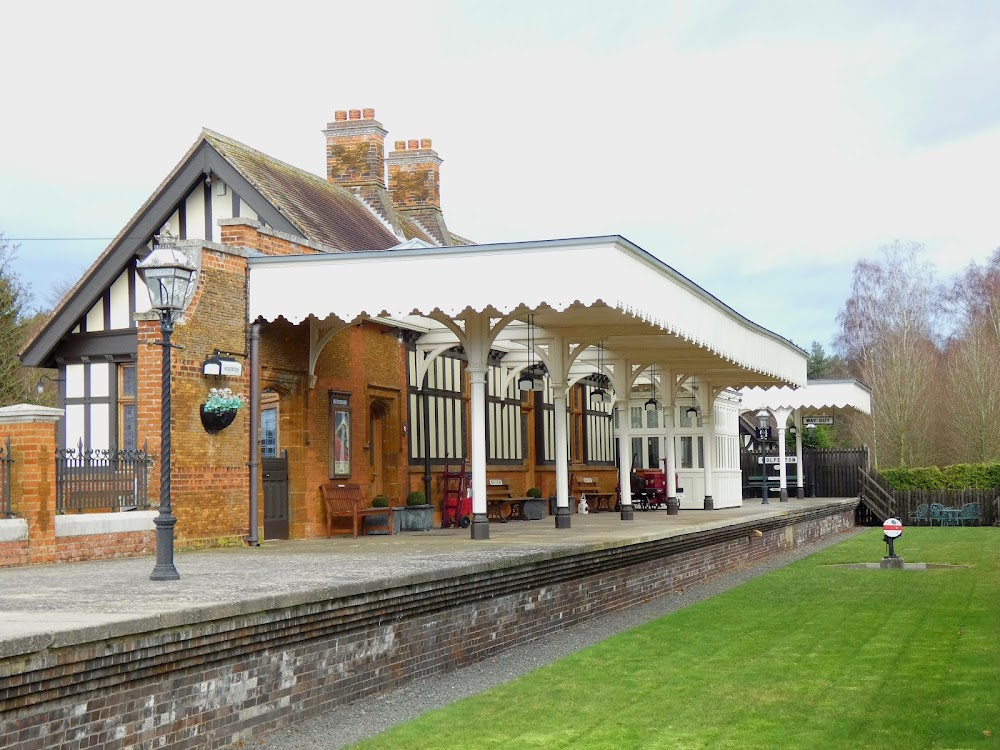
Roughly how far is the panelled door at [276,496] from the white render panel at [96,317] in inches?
108

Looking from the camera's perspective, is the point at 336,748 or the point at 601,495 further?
the point at 601,495

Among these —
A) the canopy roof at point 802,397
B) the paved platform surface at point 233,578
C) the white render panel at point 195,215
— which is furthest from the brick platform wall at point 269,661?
the canopy roof at point 802,397

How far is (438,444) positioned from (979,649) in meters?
12.3

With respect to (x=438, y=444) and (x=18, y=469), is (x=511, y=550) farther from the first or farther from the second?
(x=438, y=444)

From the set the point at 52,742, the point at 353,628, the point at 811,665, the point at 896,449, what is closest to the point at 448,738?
the point at 353,628

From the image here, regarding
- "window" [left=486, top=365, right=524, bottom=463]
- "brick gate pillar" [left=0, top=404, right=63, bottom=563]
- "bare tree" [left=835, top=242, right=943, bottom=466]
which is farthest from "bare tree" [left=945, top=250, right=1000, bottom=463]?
"brick gate pillar" [left=0, top=404, right=63, bottom=563]

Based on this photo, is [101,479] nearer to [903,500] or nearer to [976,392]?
[903,500]

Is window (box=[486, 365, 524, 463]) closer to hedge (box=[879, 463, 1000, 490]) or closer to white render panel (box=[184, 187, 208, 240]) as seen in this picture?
white render panel (box=[184, 187, 208, 240])

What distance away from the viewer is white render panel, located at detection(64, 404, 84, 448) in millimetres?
16641

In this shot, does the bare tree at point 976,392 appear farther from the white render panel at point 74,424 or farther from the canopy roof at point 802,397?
the white render panel at point 74,424

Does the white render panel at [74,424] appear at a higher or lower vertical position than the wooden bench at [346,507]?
higher

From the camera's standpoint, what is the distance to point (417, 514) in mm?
19469

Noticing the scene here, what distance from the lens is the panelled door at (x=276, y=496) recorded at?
16.7 m

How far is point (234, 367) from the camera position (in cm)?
1507
